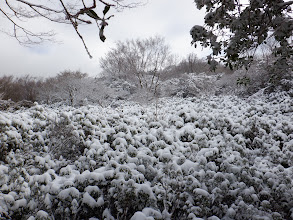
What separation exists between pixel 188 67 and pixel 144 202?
24786 mm

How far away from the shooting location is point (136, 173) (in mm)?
2781

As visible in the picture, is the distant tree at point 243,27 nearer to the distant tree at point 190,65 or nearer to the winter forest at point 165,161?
the winter forest at point 165,161

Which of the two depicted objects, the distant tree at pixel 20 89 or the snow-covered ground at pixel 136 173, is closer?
the snow-covered ground at pixel 136 173

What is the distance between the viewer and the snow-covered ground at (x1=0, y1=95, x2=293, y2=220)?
2318 mm

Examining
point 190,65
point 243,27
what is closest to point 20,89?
point 190,65

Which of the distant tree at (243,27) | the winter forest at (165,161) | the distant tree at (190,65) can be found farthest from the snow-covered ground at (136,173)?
the distant tree at (190,65)

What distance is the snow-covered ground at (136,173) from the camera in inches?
91.3

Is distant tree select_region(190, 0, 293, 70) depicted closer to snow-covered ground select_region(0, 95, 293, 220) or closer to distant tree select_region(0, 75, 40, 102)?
snow-covered ground select_region(0, 95, 293, 220)

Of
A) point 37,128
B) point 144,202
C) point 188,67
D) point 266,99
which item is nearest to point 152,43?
point 188,67

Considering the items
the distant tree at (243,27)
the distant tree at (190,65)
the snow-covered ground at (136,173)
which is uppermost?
the distant tree at (190,65)

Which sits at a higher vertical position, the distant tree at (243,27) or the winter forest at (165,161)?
the distant tree at (243,27)

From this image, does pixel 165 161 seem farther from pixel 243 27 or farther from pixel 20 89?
pixel 20 89

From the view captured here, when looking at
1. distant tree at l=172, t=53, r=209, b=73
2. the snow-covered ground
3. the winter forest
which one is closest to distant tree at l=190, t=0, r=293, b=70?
the winter forest

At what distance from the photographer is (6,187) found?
244cm
